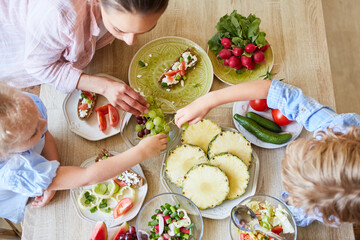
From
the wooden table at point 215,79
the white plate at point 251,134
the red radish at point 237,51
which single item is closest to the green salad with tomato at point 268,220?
the wooden table at point 215,79

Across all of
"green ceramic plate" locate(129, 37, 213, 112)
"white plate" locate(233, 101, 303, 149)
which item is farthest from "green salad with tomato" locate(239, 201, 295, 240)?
"green ceramic plate" locate(129, 37, 213, 112)

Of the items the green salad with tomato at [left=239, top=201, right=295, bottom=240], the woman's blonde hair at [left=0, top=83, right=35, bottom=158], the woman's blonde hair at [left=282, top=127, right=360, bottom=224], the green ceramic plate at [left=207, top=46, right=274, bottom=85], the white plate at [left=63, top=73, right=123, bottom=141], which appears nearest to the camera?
the woman's blonde hair at [left=282, top=127, right=360, bottom=224]

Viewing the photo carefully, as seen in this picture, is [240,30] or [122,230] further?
[240,30]

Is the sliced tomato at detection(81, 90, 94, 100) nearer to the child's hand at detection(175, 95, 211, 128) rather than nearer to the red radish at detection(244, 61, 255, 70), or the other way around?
the child's hand at detection(175, 95, 211, 128)

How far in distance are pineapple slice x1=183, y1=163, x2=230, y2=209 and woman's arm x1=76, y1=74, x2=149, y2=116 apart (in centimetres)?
37

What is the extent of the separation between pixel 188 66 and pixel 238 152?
500 mm

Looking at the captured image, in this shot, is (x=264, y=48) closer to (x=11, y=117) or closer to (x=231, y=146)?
(x=231, y=146)

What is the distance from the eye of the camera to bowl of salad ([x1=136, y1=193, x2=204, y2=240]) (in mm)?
1337

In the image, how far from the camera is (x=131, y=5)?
114 cm

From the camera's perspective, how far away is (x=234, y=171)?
4.73ft

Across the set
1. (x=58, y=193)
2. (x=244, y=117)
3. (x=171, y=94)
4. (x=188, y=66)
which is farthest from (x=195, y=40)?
(x=58, y=193)

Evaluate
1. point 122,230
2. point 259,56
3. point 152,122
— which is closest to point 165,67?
point 152,122

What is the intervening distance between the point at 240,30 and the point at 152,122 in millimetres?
623

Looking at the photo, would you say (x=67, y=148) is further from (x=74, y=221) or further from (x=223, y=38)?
(x=223, y=38)
